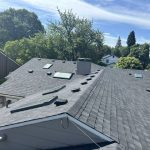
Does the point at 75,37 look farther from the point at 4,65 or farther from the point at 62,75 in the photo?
the point at 62,75

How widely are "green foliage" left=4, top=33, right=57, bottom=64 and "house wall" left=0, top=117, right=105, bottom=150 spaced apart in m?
43.2

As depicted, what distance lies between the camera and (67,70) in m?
32.1

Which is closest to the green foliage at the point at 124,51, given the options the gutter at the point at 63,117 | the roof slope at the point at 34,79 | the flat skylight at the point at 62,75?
the roof slope at the point at 34,79

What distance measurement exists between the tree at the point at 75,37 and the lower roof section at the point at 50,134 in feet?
156

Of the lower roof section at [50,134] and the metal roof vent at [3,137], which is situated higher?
the lower roof section at [50,134]

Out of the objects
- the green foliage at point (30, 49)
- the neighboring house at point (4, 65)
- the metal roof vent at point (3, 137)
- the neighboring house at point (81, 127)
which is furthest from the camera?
the green foliage at point (30, 49)

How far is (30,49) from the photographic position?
5522cm

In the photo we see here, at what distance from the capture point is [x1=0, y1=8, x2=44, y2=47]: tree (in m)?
83.7

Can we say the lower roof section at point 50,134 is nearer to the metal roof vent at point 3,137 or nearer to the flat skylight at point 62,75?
the metal roof vent at point 3,137

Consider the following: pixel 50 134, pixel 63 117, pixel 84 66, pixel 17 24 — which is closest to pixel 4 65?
pixel 84 66

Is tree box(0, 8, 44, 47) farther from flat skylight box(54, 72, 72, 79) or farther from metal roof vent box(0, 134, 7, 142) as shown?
metal roof vent box(0, 134, 7, 142)

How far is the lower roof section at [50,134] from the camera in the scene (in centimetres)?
930

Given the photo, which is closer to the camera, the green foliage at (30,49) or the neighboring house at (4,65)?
the neighboring house at (4,65)

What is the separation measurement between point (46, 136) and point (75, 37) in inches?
2013
